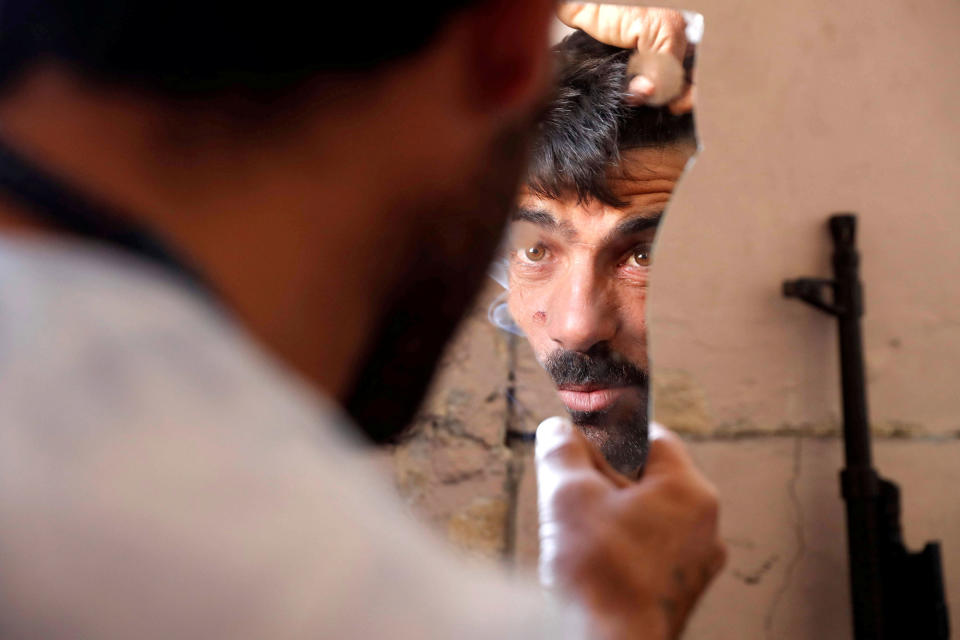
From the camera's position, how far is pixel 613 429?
70cm

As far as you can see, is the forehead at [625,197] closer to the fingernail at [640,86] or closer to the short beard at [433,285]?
the fingernail at [640,86]

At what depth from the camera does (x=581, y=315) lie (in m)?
0.72

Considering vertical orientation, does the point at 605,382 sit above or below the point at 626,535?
below

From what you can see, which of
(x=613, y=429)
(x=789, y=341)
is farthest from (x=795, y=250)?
(x=613, y=429)

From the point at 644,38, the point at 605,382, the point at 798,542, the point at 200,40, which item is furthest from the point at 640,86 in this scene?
the point at 798,542

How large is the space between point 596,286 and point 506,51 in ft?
1.59

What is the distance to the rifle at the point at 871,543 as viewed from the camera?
1055 mm

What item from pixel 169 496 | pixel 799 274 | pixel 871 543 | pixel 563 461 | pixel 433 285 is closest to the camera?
pixel 169 496

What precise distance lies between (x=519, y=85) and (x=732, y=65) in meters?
1.06

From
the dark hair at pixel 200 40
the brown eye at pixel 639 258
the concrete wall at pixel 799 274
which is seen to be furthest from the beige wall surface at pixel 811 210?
the dark hair at pixel 200 40

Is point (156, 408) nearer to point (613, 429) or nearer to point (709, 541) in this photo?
point (709, 541)

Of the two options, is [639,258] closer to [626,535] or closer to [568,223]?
[568,223]

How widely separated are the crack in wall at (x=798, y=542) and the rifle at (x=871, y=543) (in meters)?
0.06

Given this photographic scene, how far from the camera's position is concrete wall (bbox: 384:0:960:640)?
1.16 meters
